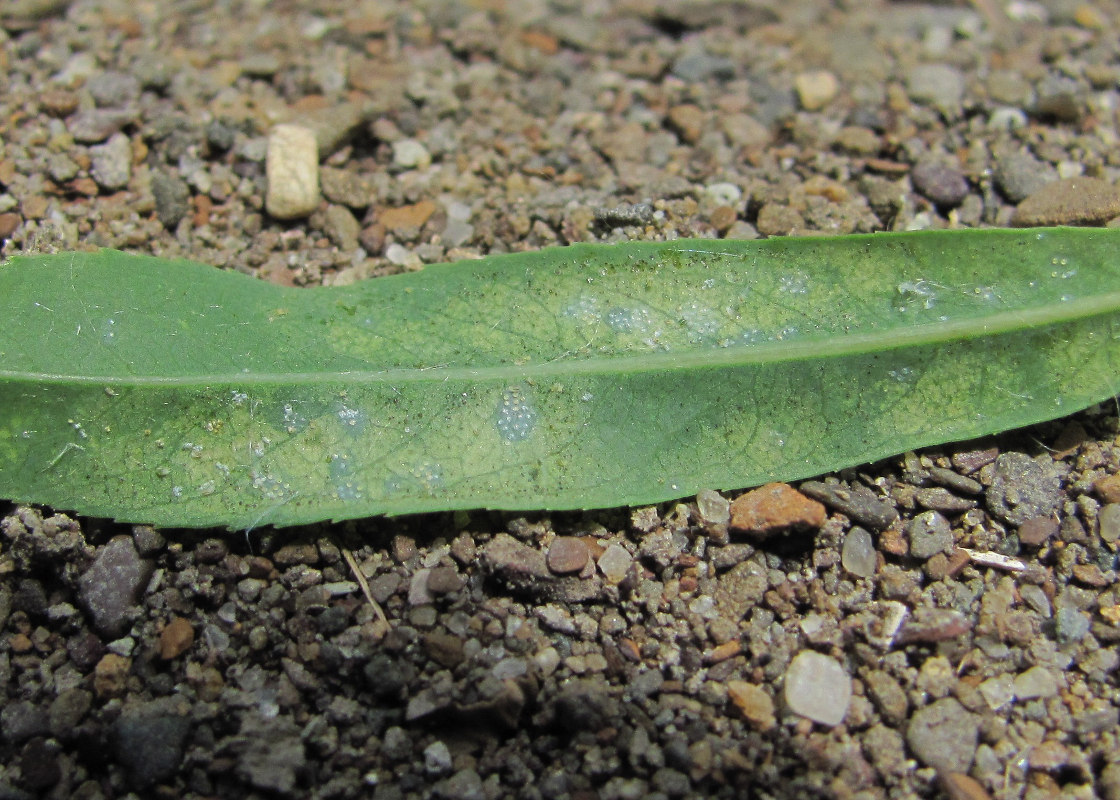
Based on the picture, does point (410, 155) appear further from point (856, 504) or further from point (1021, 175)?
point (1021, 175)

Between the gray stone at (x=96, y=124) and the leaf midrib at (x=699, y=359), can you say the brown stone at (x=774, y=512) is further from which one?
the gray stone at (x=96, y=124)

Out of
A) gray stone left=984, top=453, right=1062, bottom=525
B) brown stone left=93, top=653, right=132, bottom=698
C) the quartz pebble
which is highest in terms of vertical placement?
gray stone left=984, top=453, right=1062, bottom=525

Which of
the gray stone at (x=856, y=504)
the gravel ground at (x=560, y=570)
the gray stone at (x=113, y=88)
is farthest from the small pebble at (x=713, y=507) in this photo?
the gray stone at (x=113, y=88)

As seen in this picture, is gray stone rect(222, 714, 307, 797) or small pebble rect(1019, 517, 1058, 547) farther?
small pebble rect(1019, 517, 1058, 547)

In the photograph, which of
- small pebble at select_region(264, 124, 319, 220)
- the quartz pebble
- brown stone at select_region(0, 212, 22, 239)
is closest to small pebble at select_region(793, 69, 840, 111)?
small pebble at select_region(264, 124, 319, 220)

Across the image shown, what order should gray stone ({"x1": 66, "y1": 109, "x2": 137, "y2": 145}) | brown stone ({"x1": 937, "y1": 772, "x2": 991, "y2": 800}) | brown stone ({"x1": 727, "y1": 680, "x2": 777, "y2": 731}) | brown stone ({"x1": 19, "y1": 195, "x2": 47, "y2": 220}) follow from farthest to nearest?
gray stone ({"x1": 66, "y1": 109, "x2": 137, "y2": 145}), brown stone ({"x1": 19, "y1": 195, "x2": 47, "y2": 220}), brown stone ({"x1": 727, "y1": 680, "x2": 777, "y2": 731}), brown stone ({"x1": 937, "y1": 772, "x2": 991, "y2": 800})

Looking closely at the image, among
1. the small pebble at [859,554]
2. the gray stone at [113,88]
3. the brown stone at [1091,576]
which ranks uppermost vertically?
the gray stone at [113,88]

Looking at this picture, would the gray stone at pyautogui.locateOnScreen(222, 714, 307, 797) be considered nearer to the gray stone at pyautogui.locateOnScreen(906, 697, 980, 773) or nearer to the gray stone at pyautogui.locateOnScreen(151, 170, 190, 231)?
the gray stone at pyautogui.locateOnScreen(906, 697, 980, 773)
